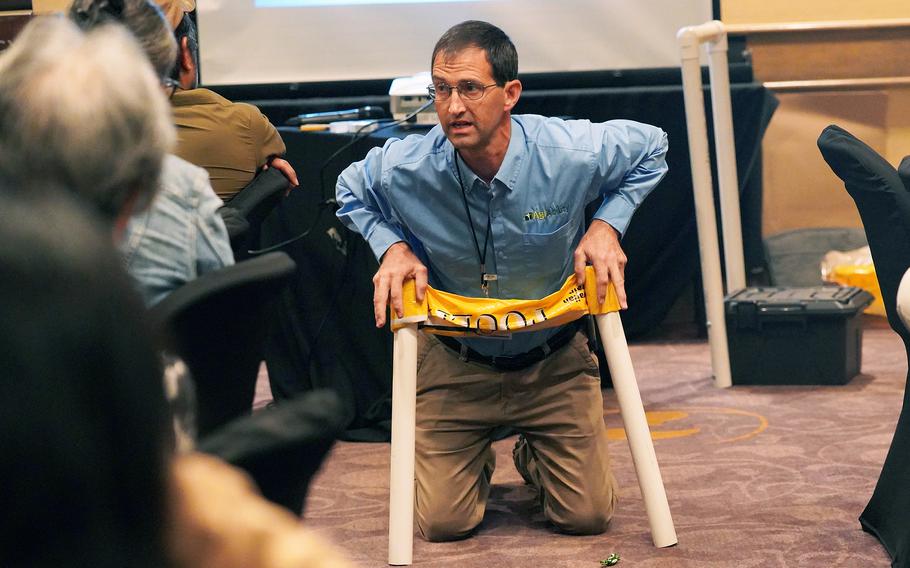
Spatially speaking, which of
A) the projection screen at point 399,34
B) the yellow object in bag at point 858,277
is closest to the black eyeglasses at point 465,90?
the projection screen at point 399,34

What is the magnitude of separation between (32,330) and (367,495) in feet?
8.50

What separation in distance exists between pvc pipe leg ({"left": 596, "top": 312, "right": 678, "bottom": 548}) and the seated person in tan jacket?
75 centimetres

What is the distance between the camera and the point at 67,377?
1.73 ft

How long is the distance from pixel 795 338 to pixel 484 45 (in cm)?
190

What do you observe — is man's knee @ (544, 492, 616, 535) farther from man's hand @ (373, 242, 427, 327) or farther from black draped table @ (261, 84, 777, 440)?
black draped table @ (261, 84, 777, 440)

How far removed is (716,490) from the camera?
2.96 meters

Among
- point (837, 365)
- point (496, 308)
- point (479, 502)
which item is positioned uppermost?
point (496, 308)

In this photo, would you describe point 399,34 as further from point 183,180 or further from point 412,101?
point 183,180

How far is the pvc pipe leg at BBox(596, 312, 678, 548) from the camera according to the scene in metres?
2.57

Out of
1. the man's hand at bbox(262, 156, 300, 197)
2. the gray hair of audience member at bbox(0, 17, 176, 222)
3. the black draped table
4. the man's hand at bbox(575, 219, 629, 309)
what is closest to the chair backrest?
the gray hair of audience member at bbox(0, 17, 176, 222)

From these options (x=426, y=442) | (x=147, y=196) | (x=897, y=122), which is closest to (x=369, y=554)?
(x=426, y=442)

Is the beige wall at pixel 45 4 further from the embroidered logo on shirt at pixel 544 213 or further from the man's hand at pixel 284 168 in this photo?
the embroidered logo on shirt at pixel 544 213

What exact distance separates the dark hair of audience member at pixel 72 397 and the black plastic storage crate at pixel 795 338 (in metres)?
3.76

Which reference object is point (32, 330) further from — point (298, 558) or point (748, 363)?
point (748, 363)
